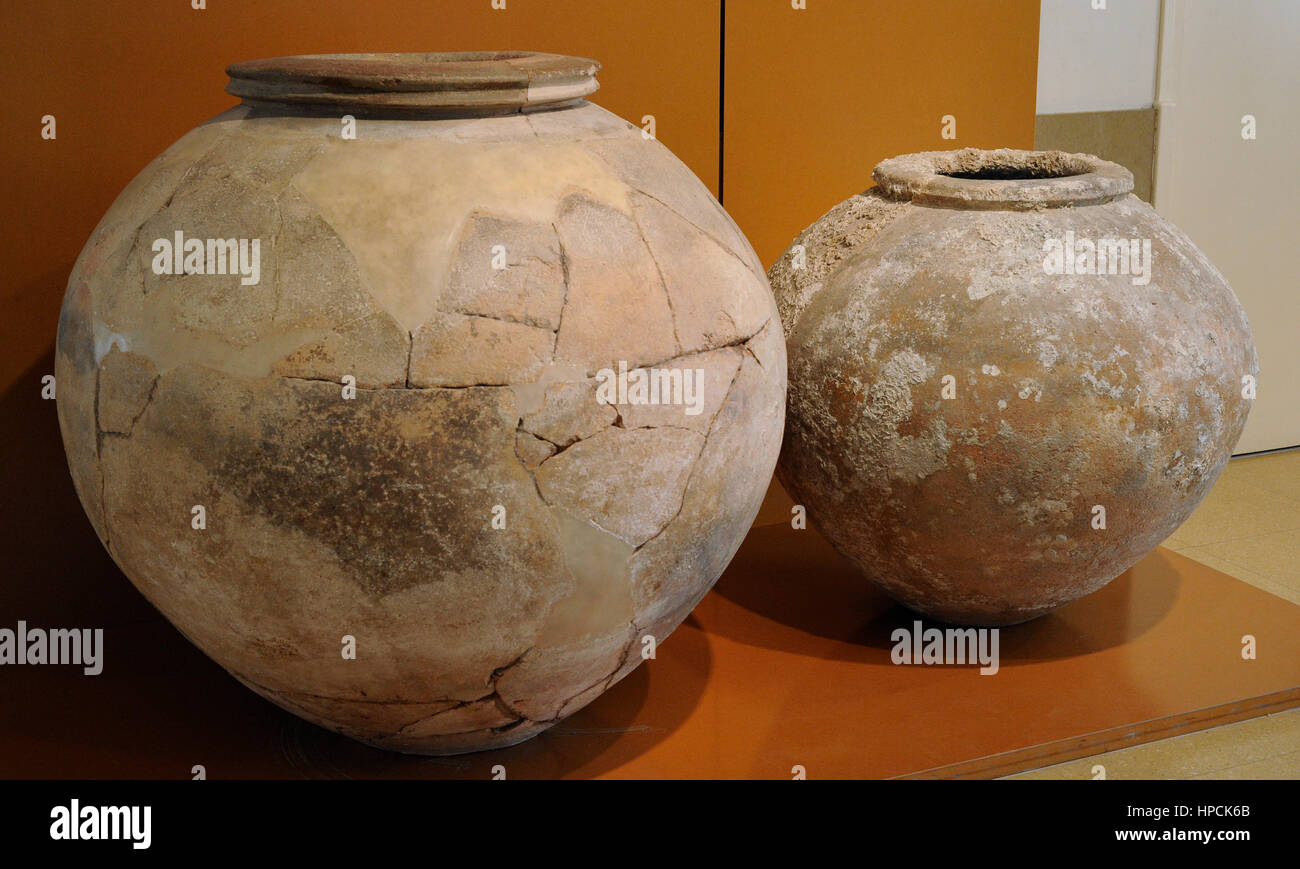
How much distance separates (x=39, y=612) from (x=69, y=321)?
36.0 inches

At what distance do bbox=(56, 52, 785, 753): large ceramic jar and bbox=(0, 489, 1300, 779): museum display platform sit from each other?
0.28m

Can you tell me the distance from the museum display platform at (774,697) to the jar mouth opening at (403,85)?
105cm

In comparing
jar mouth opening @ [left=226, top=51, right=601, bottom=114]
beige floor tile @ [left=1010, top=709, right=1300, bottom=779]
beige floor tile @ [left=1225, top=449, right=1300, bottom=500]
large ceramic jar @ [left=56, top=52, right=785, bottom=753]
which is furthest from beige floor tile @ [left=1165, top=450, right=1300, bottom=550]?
jar mouth opening @ [left=226, top=51, right=601, bottom=114]

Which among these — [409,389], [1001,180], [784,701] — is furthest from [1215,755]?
[409,389]

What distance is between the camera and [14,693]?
97.7 inches

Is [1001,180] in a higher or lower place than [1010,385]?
higher

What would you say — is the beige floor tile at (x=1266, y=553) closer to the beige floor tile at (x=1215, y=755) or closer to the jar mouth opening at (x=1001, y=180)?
the beige floor tile at (x=1215, y=755)

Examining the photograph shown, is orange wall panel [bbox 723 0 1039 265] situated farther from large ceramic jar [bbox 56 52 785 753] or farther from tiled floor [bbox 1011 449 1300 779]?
tiled floor [bbox 1011 449 1300 779]

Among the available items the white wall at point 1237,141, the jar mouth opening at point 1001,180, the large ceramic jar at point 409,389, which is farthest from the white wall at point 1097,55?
the large ceramic jar at point 409,389

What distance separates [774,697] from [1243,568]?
5.07ft

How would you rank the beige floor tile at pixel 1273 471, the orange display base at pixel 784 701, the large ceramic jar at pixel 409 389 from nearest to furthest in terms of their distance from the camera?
the large ceramic jar at pixel 409 389 < the orange display base at pixel 784 701 < the beige floor tile at pixel 1273 471

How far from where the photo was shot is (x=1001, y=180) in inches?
104

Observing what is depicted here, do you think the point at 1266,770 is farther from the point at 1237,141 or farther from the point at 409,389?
the point at 1237,141

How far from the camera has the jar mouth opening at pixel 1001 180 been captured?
2.46 metres
